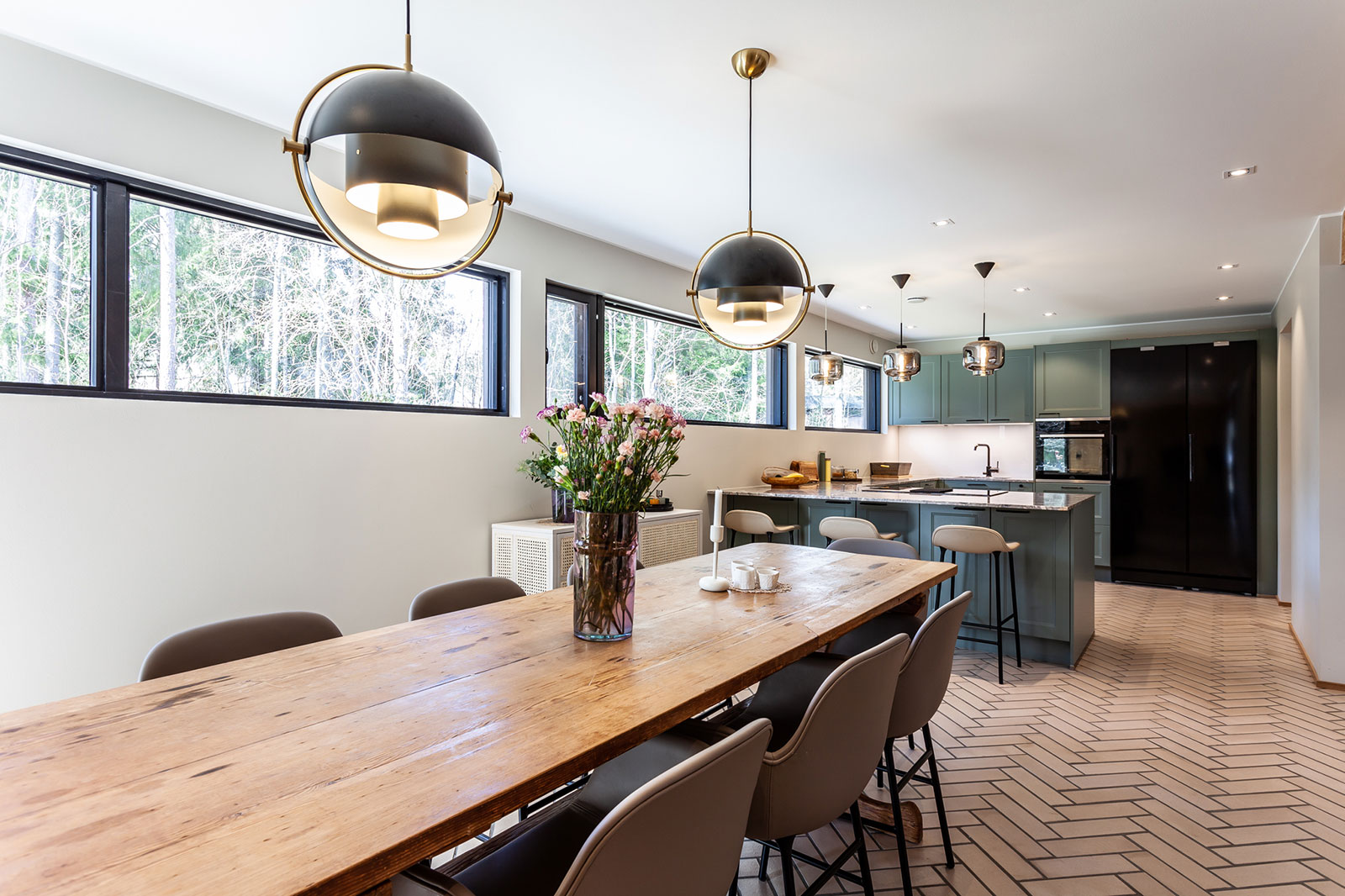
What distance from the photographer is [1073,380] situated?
6.96 metres

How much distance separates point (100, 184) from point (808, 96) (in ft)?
8.43

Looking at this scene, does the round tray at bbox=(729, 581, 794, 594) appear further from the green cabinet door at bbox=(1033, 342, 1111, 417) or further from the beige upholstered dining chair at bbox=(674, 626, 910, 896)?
the green cabinet door at bbox=(1033, 342, 1111, 417)

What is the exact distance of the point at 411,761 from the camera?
103 centimetres

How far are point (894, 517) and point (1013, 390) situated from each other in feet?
11.4

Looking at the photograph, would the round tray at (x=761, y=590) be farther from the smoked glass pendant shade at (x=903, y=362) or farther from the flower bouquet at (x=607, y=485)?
the smoked glass pendant shade at (x=903, y=362)

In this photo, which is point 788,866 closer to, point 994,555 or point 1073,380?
point 994,555

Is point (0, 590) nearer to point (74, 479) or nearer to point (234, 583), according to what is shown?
point (74, 479)

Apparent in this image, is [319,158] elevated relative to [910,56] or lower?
lower

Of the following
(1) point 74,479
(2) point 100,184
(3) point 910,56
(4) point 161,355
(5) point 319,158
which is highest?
(3) point 910,56

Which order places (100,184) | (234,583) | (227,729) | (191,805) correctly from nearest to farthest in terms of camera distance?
(191,805)
(227,729)
(100,184)
(234,583)

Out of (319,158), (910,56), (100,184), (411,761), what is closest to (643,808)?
(411,761)

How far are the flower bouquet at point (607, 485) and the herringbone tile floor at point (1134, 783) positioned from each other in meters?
1.03

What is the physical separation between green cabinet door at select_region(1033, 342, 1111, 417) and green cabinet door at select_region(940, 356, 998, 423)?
1.70 feet

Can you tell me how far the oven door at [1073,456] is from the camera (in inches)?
265
